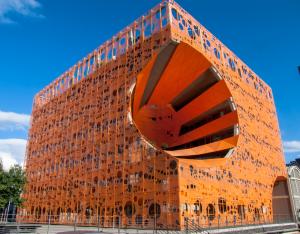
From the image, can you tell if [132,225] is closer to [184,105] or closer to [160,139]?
[160,139]

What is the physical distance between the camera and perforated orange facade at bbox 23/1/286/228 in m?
21.6

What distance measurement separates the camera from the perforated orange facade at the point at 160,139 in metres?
21.6

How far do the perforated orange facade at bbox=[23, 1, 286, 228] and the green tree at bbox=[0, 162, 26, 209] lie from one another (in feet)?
20.6

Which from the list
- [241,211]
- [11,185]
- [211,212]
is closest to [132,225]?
[211,212]

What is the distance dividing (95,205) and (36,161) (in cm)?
1757

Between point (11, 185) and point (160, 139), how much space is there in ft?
48.2

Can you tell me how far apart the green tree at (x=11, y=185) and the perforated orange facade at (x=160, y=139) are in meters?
6.27

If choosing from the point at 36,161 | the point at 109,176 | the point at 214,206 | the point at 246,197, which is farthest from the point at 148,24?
the point at 36,161

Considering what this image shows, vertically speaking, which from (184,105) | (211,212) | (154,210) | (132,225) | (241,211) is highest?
(184,105)

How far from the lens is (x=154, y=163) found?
841 inches

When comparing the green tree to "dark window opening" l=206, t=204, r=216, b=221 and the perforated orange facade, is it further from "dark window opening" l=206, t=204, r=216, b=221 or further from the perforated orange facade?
"dark window opening" l=206, t=204, r=216, b=221

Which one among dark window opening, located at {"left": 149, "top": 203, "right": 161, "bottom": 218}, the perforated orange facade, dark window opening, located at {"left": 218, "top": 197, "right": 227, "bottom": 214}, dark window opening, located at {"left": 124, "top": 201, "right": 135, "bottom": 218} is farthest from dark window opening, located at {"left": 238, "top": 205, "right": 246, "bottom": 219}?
dark window opening, located at {"left": 124, "top": 201, "right": 135, "bottom": 218}

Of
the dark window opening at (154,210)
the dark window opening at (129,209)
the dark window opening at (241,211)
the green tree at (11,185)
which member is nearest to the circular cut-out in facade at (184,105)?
the dark window opening at (241,211)

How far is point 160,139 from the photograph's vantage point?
1189 inches
